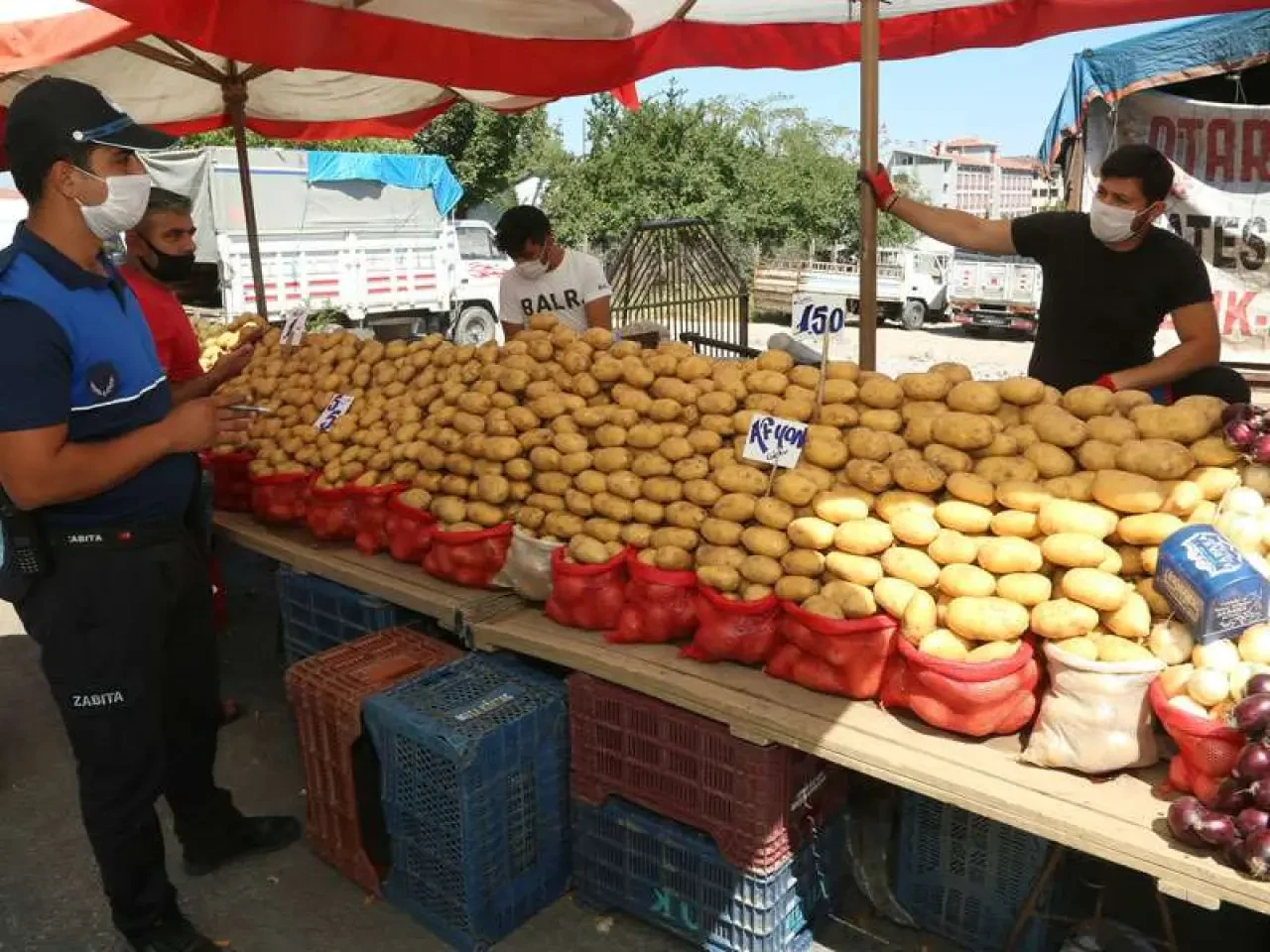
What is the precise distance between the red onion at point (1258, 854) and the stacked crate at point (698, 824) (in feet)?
3.48

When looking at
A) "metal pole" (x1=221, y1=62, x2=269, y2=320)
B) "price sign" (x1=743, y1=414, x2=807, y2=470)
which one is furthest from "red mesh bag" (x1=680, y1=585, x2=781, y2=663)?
"metal pole" (x1=221, y1=62, x2=269, y2=320)

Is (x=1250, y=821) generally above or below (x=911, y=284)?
below

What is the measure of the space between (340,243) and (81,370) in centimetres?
1430

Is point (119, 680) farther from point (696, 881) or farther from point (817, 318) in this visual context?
point (817, 318)

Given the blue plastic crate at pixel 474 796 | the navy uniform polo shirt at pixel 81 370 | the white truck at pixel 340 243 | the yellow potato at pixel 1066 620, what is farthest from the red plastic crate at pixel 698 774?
the white truck at pixel 340 243

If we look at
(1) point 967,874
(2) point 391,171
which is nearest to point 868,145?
(1) point 967,874

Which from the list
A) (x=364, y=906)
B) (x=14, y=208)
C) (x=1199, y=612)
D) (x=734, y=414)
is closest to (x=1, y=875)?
(x=364, y=906)

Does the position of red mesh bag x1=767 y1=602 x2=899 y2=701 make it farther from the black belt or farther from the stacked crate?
the black belt

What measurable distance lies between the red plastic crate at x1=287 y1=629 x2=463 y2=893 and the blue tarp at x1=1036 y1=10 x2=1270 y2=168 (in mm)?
6395

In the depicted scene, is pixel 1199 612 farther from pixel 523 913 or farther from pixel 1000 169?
pixel 1000 169

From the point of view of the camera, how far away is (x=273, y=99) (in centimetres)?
736

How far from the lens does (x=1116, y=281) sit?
12.1ft

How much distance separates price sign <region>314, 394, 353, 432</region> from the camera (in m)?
4.14

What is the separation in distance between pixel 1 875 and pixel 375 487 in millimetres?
1794
